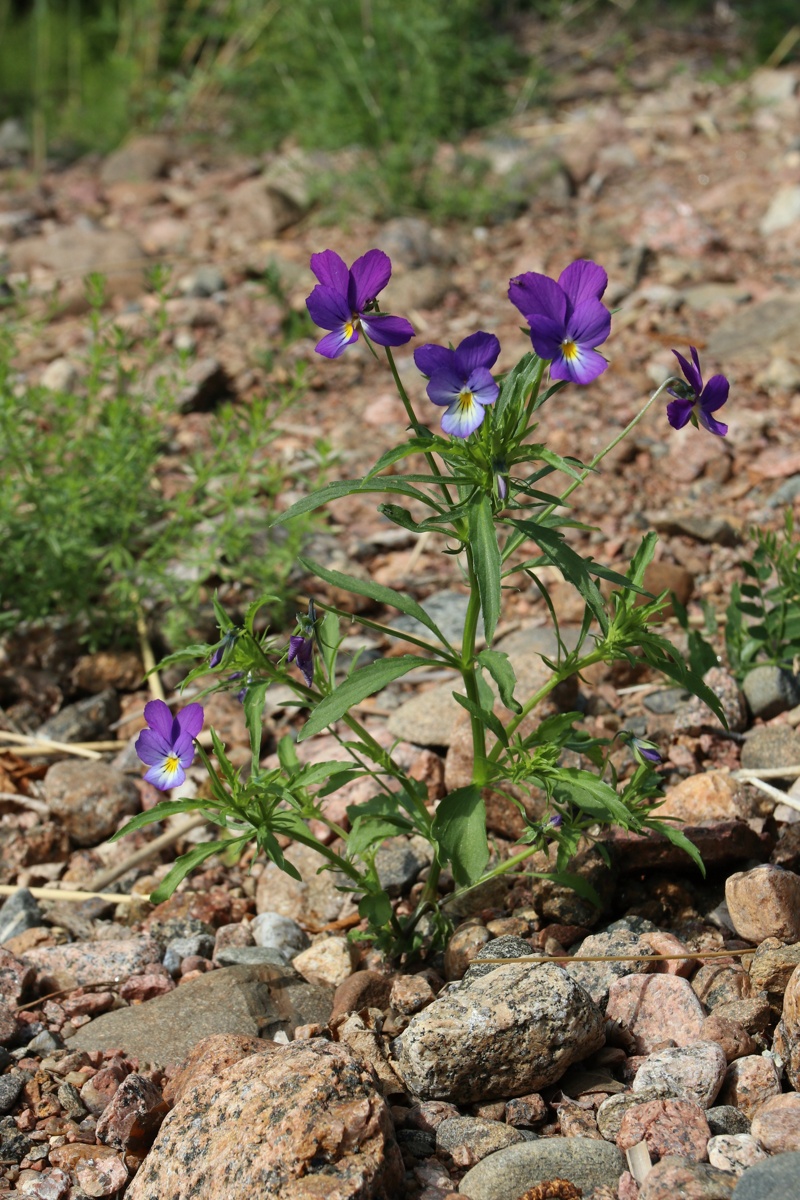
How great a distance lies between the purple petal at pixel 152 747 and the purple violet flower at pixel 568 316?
1.04 m

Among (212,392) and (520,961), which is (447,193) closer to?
(212,392)

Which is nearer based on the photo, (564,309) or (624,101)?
(564,309)

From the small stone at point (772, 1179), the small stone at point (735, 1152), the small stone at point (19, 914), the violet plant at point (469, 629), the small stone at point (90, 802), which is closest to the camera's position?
the small stone at point (772, 1179)

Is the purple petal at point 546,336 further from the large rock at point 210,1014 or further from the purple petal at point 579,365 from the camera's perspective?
the large rock at point 210,1014

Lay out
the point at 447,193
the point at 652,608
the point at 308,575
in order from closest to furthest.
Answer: the point at 652,608
the point at 308,575
the point at 447,193

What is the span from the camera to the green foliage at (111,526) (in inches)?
144

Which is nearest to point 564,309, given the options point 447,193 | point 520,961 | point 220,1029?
point 520,961

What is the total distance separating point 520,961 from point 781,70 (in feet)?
21.0

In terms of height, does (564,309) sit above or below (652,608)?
above

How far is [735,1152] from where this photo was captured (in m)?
1.89

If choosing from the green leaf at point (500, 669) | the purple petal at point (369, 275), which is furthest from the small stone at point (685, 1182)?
the purple petal at point (369, 275)

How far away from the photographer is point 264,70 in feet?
24.0

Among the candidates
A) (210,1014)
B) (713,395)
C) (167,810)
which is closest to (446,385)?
(713,395)

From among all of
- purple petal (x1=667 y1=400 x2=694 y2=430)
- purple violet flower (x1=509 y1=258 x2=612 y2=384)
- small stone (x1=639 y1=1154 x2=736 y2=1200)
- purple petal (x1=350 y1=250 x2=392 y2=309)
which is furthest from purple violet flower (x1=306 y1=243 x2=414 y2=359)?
small stone (x1=639 y1=1154 x2=736 y2=1200)
